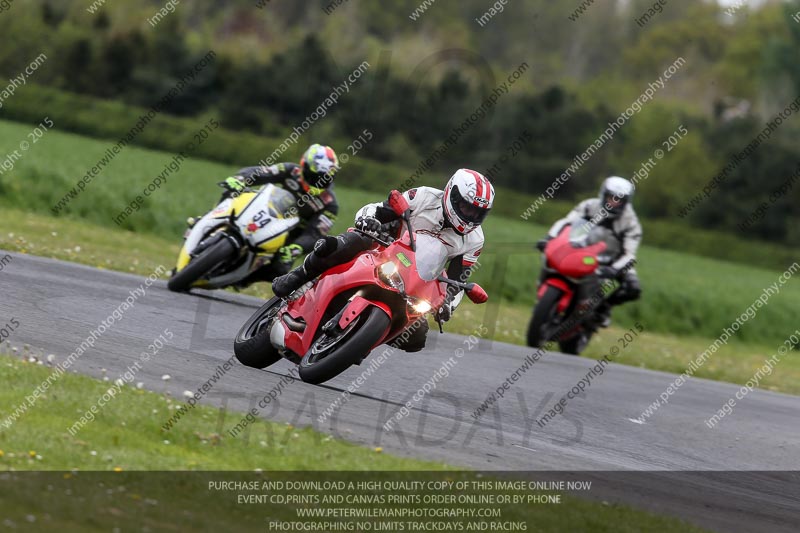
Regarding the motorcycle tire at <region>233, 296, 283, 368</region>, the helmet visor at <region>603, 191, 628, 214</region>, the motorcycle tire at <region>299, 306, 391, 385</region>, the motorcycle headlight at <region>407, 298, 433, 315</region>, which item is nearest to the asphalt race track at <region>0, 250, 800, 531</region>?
the motorcycle tire at <region>233, 296, 283, 368</region>

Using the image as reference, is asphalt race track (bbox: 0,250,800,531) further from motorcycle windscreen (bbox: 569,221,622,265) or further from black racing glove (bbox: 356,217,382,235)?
motorcycle windscreen (bbox: 569,221,622,265)

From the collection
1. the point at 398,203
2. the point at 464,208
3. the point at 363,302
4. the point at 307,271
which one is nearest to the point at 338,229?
the point at 307,271

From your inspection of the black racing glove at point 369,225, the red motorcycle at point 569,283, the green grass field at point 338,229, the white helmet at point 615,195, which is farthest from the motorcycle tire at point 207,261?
the white helmet at point 615,195

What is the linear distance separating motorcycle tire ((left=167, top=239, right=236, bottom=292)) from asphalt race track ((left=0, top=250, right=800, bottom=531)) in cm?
→ 29

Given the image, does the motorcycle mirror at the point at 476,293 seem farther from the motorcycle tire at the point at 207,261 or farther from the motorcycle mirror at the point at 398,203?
the motorcycle tire at the point at 207,261

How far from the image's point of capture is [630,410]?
11875 millimetres

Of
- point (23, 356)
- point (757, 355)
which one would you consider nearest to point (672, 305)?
point (757, 355)

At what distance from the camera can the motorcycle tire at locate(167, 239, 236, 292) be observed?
12.6m

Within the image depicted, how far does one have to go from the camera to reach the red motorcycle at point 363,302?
8.46 meters

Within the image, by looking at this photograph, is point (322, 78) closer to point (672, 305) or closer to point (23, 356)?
point (672, 305)

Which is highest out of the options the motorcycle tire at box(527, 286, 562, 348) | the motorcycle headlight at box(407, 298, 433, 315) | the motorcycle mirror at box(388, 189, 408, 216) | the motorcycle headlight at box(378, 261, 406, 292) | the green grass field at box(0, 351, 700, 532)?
the motorcycle mirror at box(388, 189, 408, 216)

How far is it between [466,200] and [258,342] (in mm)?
2052

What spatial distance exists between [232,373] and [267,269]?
13.9 ft
